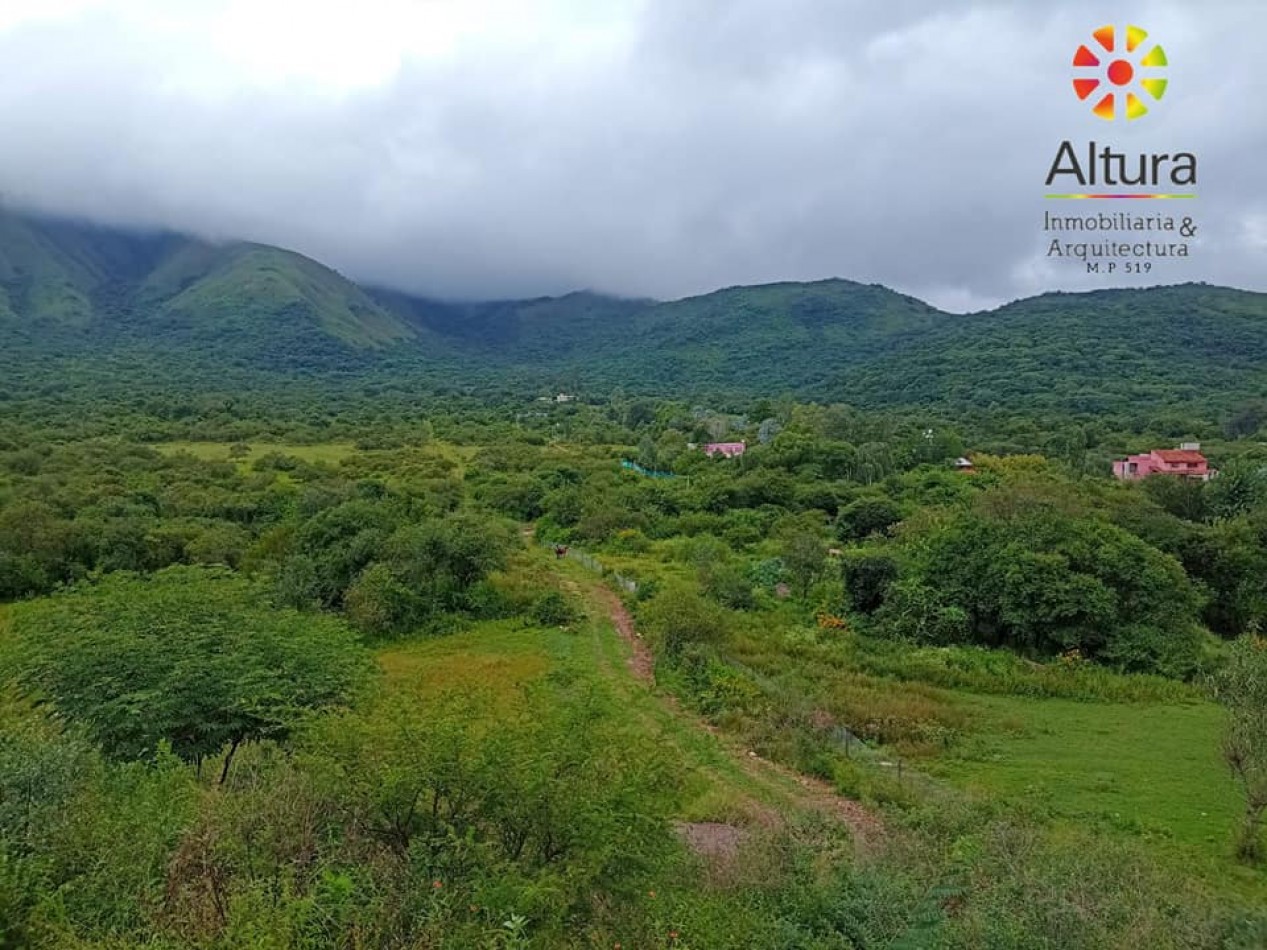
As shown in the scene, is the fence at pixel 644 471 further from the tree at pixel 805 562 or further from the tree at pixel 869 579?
the tree at pixel 869 579

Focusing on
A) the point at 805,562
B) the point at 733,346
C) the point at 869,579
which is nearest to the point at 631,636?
the point at 805,562

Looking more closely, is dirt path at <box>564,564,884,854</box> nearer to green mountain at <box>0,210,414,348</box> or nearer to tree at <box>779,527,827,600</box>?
tree at <box>779,527,827,600</box>

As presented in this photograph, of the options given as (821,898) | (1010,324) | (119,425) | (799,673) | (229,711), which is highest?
(1010,324)

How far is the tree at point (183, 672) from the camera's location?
12617mm

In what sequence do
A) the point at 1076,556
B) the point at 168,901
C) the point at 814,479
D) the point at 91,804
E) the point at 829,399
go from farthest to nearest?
the point at 829,399 → the point at 814,479 → the point at 1076,556 → the point at 91,804 → the point at 168,901

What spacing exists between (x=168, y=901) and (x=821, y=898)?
6281mm

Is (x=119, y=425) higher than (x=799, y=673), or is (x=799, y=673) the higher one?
(x=119, y=425)

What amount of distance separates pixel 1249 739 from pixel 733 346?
565 ft

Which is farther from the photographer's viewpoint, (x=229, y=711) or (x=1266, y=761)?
(x=229, y=711)

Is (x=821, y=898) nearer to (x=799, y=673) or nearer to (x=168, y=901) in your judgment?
(x=168, y=901)

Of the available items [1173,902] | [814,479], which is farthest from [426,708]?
[814,479]

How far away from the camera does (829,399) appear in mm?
124500

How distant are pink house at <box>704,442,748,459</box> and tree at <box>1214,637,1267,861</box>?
46.8 meters

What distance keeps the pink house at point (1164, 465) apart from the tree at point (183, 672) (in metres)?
52.0
